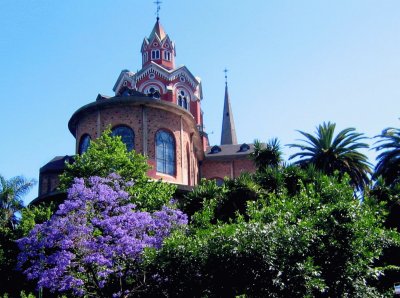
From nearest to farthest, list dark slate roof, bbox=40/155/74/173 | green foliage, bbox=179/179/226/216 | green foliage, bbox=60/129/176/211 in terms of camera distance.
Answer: green foliage, bbox=179/179/226/216 → green foliage, bbox=60/129/176/211 → dark slate roof, bbox=40/155/74/173

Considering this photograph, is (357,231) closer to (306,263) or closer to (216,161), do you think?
(306,263)

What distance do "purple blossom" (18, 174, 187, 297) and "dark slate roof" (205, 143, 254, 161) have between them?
99.8 ft

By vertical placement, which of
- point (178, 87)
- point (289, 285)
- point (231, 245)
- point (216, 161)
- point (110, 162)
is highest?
point (178, 87)

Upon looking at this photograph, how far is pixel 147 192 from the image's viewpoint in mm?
22203

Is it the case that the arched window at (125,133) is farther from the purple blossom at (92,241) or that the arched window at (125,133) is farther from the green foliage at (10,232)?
the purple blossom at (92,241)

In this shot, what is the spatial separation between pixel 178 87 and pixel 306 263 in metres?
40.2

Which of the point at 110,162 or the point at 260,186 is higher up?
the point at 110,162

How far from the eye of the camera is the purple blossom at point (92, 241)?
1598cm

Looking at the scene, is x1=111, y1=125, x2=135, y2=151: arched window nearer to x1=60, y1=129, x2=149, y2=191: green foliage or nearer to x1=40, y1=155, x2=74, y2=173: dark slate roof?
x1=60, y1=129, x2=149, y2=191: green foliage

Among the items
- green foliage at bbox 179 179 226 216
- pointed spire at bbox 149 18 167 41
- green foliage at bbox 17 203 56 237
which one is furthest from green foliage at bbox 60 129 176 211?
pointed spire at bbox 149 18 167 41

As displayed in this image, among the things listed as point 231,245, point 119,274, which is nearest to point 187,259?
point 231,245

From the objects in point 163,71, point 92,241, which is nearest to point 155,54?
point 163,71

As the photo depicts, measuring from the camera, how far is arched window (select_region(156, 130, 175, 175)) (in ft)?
110

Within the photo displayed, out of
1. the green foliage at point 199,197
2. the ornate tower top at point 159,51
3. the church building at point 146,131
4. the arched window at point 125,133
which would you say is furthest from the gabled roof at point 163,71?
the green foliage at point 199,197
